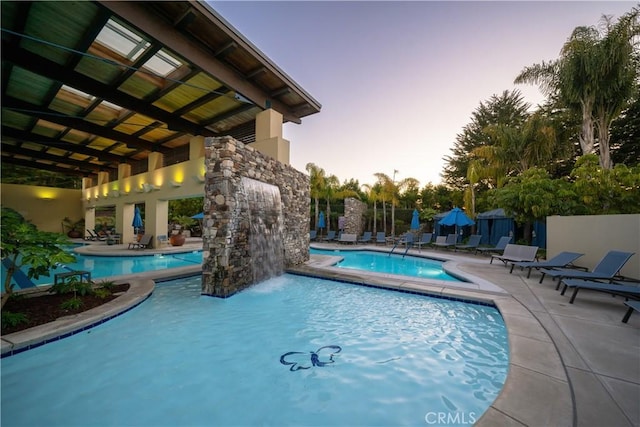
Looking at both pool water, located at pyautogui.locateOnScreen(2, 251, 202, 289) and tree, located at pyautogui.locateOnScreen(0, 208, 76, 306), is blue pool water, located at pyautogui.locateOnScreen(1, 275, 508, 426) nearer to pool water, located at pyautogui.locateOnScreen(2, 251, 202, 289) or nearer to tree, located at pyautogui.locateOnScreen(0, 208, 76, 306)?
tree, located at pyautogui.locateOnScreen(0, 208, 76, 306)

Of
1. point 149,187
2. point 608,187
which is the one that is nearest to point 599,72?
point 608,187

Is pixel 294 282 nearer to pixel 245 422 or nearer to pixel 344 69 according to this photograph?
pixel 245 422

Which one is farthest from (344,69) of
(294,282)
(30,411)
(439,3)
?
(30,411)

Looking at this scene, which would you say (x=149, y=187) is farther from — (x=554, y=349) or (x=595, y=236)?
(x=595, y=236)

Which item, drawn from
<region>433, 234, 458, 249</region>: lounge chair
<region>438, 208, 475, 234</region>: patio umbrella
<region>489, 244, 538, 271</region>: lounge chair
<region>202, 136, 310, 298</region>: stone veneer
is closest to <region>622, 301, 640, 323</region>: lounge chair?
<region>489, 244, 538, 271</region>: lounge chair

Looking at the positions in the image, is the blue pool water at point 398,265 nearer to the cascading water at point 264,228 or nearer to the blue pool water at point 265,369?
the cascading water at point 264,228

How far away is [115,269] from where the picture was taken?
868 centimetres

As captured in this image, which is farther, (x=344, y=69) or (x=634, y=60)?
(x=344, y=69)

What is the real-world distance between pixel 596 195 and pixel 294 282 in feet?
33.7

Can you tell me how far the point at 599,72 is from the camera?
378 inches

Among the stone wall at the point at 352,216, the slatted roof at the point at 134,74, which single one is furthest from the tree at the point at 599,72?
the stone wall at the point at 352,216

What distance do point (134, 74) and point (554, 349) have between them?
10574 mm

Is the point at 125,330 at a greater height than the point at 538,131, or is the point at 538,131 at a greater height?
the point at 538,131

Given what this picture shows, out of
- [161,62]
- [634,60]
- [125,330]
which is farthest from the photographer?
[634,60]
